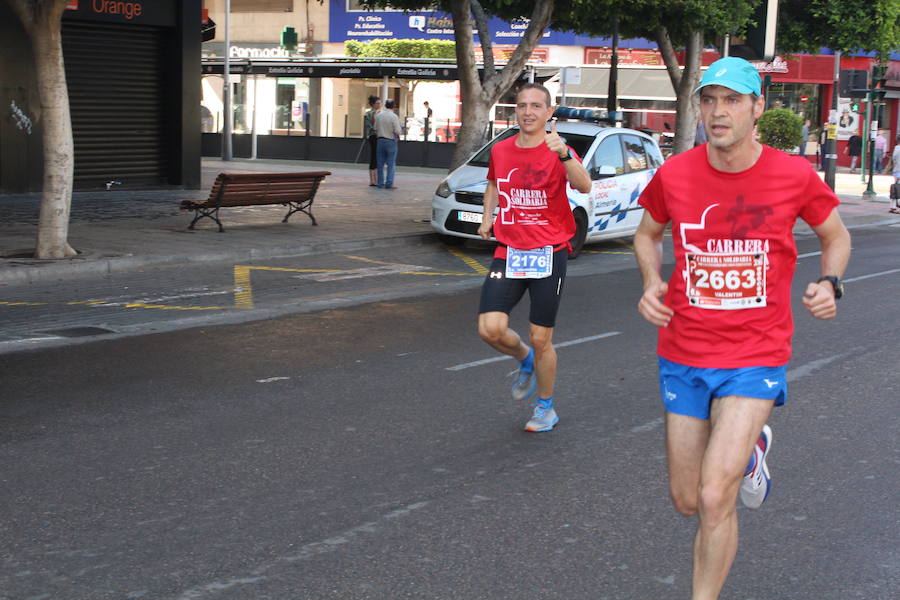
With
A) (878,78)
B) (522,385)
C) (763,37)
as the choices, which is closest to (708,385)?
(522,385)

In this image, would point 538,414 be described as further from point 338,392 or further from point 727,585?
point 727,585

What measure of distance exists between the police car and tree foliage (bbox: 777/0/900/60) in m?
8.92

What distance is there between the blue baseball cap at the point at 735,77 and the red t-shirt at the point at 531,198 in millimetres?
2543

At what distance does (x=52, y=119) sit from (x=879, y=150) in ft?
108

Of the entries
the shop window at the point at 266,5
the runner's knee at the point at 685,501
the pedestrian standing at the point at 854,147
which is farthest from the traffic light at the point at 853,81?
the shop window at the point at 266,5

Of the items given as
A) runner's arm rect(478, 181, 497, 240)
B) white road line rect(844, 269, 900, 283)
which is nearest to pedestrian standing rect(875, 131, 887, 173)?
white road line rect(844, 269, 900, 283)

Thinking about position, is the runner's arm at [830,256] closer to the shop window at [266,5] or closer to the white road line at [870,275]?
the white road line at [870,275]

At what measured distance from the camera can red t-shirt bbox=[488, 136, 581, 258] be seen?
20.6 feet

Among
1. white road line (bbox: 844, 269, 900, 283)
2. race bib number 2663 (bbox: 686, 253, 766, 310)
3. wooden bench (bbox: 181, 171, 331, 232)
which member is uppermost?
race bib number 2663 (bbox: 686, 253, 766, 310)

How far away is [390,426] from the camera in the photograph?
6.46 metres

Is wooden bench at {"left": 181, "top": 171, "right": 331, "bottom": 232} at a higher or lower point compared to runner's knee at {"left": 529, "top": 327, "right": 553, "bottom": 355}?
higher

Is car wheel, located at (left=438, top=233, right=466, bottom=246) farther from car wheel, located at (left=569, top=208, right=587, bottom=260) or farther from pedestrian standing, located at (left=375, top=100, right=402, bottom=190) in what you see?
pedestrian standing, located at (left=375, top=100, right=402, bottom=190)

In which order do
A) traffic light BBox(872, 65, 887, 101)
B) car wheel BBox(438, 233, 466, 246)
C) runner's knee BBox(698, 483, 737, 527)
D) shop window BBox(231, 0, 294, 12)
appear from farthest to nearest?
shop window BBox(231, 0, 294, 12) → traffic light BBox(872, 65, 887, 101) → car wheel BBox(438, 233, 466, 246) → runner's knee BBox(698, 483, 737, 527)

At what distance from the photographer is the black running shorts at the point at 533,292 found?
6.29m
